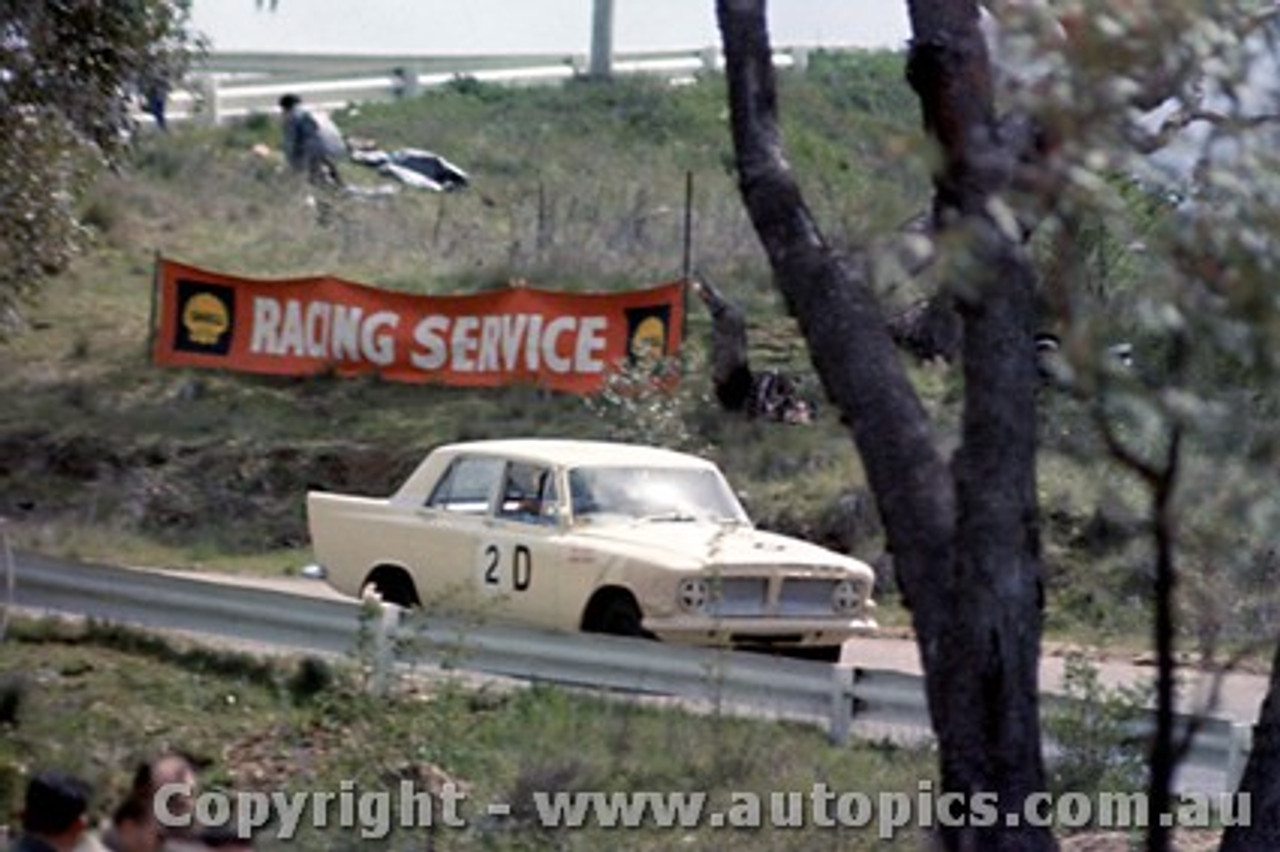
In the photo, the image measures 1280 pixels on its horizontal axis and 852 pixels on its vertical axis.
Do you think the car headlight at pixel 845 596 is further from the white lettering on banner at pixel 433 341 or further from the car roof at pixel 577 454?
the white lettering on banner at pixel 433 341

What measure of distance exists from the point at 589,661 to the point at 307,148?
1191 inches

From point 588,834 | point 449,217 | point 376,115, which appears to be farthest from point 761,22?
point 376,115

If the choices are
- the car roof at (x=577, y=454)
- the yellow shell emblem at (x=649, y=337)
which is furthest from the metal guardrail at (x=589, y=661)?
the yellow shell emblem at (x=649, y=337)

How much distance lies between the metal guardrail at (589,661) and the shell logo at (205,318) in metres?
15.4

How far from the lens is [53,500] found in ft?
98.9

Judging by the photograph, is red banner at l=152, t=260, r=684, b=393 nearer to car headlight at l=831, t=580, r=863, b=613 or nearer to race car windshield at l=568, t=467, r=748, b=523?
race car windshield at l=568, t=467, r=748, b=523

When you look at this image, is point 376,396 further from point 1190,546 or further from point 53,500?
point 1190,546

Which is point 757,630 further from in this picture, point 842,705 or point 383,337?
point 383,337

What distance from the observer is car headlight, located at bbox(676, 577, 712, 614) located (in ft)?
57.5

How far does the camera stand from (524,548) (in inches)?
728

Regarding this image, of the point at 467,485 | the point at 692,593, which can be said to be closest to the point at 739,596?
the point at 692,593

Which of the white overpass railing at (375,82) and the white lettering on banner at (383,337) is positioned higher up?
the white overpass railing at (375,82)

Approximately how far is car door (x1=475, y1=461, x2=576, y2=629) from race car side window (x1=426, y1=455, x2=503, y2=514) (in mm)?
157
